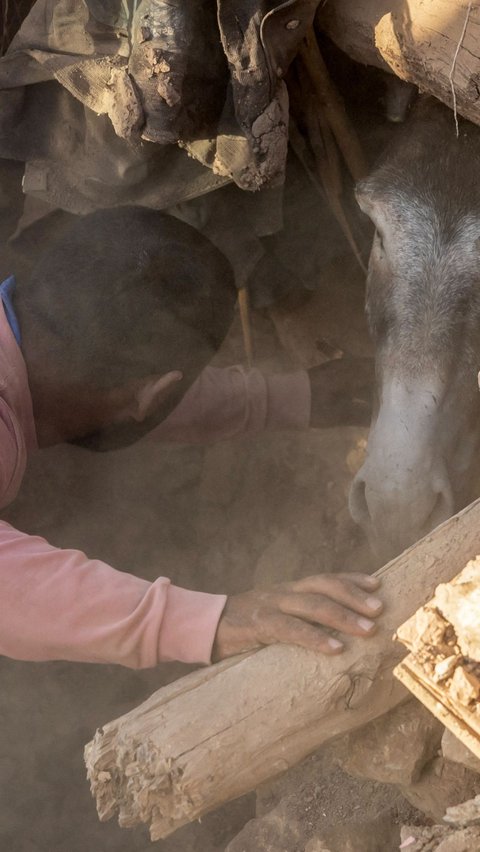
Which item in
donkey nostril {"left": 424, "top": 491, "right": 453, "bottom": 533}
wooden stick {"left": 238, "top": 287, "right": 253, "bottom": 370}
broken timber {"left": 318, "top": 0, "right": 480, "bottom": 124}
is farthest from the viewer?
wooden stick {"left": 238, "top": 287, "right": 253, "bottom": 370}

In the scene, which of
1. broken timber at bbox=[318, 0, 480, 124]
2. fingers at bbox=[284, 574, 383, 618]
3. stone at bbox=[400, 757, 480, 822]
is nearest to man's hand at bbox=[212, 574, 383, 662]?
fingers at bbox=[284, 574, 383, 618]

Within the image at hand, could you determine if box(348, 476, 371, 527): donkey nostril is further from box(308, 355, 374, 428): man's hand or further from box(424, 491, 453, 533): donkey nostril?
box(308, 355, 374, 428): man's hand

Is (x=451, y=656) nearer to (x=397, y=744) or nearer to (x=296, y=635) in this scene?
(x=296, y=635)

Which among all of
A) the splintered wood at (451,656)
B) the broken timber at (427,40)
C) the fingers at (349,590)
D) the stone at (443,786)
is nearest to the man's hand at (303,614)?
the fingers at (349,590)

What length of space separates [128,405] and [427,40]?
4.36 feet

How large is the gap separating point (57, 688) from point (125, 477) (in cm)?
89

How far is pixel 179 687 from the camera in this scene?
1.80 m

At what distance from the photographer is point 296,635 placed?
1.80 m

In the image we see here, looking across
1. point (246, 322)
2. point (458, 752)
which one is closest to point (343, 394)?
point (246, 322)

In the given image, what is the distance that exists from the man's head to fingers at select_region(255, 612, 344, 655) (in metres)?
0.91

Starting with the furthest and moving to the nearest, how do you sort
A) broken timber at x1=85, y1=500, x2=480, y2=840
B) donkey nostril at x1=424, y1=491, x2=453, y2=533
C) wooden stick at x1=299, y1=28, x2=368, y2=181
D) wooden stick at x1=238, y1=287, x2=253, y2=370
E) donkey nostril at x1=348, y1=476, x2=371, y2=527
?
wooden stick at x1=238, y1=287, x2=253, y2=370 < wooden stick at x1=299, y1=28, x2=368, y2=181 < donkey nostril at x1=348, y1=476, x2=371, y2=527 < donkey nostril at x1=424, y1=491, x2=453, y2=533 < broken timber at x1=85, y1=500, x2=480, y2=840

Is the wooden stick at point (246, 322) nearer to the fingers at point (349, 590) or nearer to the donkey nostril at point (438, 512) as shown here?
the donkey nostril at point (438, 512)

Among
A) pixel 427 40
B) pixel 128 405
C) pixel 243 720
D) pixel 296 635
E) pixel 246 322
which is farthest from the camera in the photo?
pixel 246 322

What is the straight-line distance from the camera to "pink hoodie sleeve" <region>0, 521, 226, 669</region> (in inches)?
77.3
